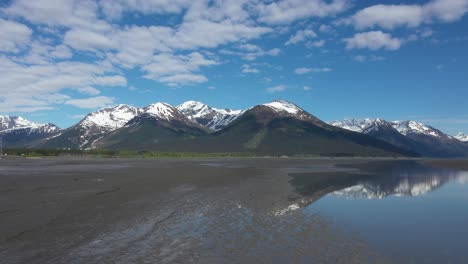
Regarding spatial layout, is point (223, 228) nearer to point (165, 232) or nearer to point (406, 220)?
point (165, 232)

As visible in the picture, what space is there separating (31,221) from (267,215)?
700 inches

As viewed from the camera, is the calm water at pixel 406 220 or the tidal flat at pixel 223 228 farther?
the calm water at pixel 406 220

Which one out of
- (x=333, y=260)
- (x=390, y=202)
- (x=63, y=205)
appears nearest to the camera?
(x=333, y=260)

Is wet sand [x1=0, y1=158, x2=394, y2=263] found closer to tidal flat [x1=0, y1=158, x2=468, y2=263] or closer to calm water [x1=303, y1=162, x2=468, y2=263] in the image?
tidal flat [x1=0, y1=158, x2=468, y2=263]

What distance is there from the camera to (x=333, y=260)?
18078 millimetres

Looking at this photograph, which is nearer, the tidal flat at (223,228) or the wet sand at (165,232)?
the wet sand at (165,232)

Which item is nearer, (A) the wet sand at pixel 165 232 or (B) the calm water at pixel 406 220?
(A) the wet sand at pixel 165 232

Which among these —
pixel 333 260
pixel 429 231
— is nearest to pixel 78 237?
pixel 333 260

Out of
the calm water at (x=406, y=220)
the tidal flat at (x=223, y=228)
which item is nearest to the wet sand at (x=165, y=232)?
the tidal flat at (x=223, y=228)

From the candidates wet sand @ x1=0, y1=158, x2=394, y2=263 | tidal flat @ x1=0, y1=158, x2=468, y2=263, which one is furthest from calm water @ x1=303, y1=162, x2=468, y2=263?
wet sand @ x1=0, y1=158, x2=394, y2=263

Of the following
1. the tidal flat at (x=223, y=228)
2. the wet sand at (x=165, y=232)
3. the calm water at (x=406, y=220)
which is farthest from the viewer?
the calm water at (x=406, y=220)

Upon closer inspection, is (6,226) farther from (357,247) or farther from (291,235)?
(357,247)

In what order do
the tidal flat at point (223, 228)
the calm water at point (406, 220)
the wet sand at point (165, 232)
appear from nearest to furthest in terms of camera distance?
the wet sand at point (165, 232), the tidal flat at point (223, 228), the calm water at point (406, 220)

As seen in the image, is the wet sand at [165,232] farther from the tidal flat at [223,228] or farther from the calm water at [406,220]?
the calm water at [406,220]
